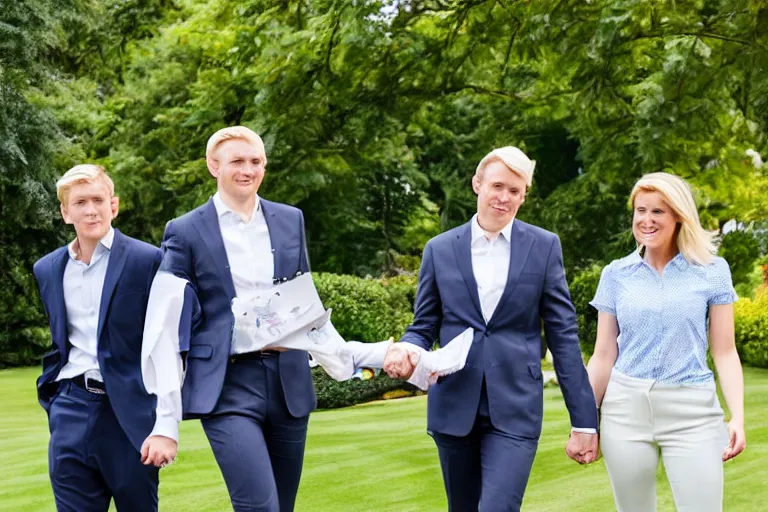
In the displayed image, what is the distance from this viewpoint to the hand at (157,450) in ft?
14.8

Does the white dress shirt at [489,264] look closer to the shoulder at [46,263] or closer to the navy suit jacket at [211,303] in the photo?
the navy suit jacket at [211,303]

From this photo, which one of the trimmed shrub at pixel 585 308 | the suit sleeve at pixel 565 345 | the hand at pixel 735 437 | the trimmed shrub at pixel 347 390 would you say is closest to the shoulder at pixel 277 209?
the suit sleeve at pixel 565 345

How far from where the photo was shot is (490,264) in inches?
194

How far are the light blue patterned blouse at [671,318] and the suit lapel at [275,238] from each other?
143 cm

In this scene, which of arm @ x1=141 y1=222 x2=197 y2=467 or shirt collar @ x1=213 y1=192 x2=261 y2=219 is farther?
shirt collar @ x1=213 y1=192 x2=261 y2=219

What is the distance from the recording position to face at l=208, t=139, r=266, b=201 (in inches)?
188

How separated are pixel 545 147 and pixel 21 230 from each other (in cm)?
1293

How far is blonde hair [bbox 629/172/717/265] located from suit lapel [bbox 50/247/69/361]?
2.35m

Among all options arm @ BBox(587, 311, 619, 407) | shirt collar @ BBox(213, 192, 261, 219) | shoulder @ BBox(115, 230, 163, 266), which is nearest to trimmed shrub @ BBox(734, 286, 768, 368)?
arm @ BBox(587, 311, 619, 407)

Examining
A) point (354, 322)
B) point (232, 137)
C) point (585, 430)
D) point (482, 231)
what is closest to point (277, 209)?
point (232, 137)

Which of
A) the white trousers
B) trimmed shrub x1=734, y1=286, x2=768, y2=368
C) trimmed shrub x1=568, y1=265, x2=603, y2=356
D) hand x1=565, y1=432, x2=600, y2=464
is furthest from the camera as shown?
trimmed shrub x1=734, y1=286, x2=768, y2=368

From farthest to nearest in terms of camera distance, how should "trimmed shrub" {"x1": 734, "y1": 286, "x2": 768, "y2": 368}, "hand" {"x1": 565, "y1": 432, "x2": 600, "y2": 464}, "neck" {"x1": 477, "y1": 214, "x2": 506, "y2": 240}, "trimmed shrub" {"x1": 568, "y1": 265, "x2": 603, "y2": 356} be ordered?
1. "trimmed shrub" {"x1": 734, "y1": 286, "x2": 768, "y2": 368}
2. "trimmed shrub" {"x1": 568, "y1": 265, "x2": 603, "y2": 356}
3. "neck" {"x1": 477, "y1": 214, "x2": 506, "y2": 240}
4. "hand" {"x1": 565, "y1": 432, "x2": 600, "y2": 464}

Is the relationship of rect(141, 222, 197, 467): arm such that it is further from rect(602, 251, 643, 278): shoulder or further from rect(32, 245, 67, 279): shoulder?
rect(602, 251, 643, 278): shoulder

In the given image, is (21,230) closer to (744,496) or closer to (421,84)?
(421,84)
